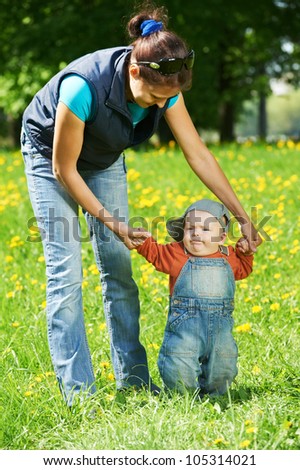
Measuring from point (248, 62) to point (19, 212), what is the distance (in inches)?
718

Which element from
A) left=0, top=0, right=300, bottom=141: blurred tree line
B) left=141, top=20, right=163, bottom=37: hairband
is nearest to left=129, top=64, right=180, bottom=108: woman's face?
left=141, top=20, right=163, bottom=37: hairband

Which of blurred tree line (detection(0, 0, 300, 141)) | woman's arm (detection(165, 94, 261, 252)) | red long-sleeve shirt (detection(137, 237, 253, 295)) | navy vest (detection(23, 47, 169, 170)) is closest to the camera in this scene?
navy vest (detection(23, 47, 169, 170))

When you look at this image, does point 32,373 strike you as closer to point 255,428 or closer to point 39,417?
point 39,417

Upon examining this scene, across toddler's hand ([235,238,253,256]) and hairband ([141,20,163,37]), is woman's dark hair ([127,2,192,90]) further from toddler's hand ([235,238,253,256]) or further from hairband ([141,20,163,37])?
toddler's hand ([235,238,253,256])

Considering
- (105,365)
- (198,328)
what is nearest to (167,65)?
(198,328)

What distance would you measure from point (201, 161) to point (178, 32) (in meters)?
12.5

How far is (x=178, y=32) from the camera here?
15648mm

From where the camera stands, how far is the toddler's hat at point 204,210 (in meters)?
3.48

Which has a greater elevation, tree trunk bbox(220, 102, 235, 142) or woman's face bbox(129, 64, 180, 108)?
tree trunk bbox(220, 102, 235, 142)

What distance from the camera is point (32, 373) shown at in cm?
394

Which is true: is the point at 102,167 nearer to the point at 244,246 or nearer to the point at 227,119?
the point at 244,246

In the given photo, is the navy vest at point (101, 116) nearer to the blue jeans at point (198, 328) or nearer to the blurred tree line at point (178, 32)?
the blue jeans at point (198, 328)

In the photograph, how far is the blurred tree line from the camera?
16.2 meters

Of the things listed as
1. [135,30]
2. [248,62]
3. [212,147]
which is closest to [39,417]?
[135,30]
